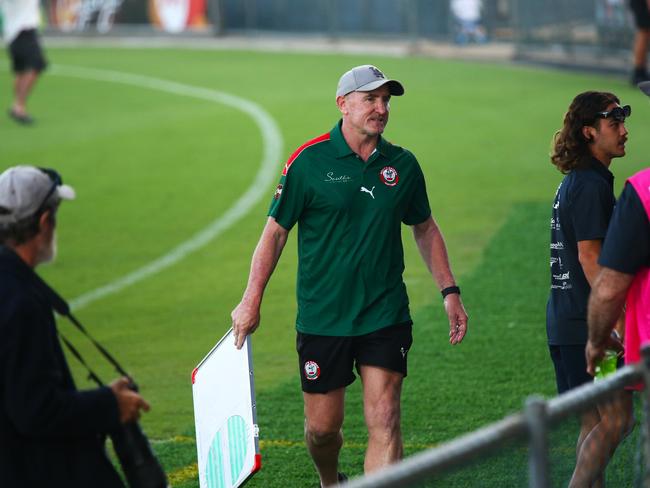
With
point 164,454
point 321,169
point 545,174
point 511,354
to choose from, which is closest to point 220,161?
point 545,174

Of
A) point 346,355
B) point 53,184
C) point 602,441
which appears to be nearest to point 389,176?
point 346,355

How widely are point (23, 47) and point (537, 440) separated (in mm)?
18797

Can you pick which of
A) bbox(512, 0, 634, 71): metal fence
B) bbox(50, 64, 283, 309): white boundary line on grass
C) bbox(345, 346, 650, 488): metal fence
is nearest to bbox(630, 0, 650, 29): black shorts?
bbox(512, 0, 634, 71): metal fence

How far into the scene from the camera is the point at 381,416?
6473 mm

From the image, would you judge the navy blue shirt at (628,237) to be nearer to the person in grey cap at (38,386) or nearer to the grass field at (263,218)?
the grass field at (263,218)

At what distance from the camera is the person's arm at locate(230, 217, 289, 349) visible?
21.2ft

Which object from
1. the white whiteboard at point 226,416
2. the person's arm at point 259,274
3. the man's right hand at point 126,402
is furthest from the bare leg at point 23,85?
the man's right hand at point 126,402

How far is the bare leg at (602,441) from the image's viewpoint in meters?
5.26

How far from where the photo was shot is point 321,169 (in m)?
6.59

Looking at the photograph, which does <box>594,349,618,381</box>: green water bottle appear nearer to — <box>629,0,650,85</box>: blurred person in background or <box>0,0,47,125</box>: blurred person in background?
<box>629,0,650,85</box>: blurred person in background

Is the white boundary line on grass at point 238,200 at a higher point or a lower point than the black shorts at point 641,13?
lower

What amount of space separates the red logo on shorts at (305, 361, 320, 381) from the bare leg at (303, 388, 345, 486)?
10cm

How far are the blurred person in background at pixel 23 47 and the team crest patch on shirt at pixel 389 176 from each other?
52.0ft

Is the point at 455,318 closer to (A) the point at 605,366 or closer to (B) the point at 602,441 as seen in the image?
(A) the point at 605,366
